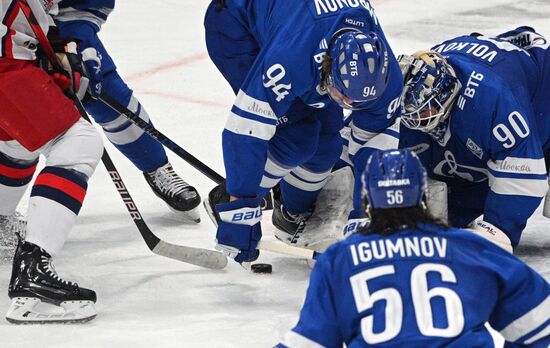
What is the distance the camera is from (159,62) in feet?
18.0

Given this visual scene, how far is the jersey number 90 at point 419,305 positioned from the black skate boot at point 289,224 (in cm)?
163

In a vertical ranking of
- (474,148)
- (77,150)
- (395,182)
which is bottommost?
(474,148)

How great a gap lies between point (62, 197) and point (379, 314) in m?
1.20

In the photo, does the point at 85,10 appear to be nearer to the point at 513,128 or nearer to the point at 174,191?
the point at 174,191

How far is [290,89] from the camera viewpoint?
3.05 metres

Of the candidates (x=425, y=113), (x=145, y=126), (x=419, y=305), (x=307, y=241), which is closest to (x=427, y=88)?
(x=425, y=113)

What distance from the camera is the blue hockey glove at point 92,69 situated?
11.4 ft

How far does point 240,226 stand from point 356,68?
0.54m

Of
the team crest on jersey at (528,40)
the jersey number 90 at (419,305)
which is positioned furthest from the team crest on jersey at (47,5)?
the jersey number 90 at (419,305)

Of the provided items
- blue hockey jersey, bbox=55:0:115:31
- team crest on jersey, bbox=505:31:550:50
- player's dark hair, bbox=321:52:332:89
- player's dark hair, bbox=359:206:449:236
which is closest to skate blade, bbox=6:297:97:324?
player's dark hair, bbox=321:52:332:89

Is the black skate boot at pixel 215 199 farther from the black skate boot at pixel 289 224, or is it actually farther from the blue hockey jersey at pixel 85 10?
the blue hockey jersey at pixel 85 10

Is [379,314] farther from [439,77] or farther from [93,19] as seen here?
[93,19]

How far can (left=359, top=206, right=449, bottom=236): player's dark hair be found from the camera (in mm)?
2109

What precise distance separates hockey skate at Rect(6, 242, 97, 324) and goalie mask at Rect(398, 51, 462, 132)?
1.08 metres
